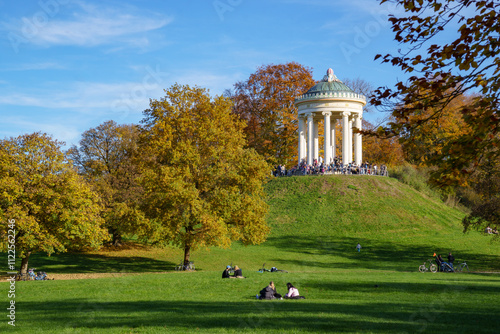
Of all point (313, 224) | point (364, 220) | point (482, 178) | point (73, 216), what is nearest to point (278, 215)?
point (313, 224)

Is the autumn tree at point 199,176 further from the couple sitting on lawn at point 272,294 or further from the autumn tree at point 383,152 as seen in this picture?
the autumn tree at point 383,152

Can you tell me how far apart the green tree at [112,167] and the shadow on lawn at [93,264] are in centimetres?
225

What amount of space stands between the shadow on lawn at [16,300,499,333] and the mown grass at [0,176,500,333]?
1.3 inches

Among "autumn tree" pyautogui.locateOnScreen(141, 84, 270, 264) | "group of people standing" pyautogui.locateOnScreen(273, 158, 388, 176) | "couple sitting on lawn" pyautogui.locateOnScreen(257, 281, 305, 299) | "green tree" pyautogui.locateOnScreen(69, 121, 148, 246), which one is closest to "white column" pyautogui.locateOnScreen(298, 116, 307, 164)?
"group of people standing" pyautogui.locateOnScreen(273, 158, 388, 176)

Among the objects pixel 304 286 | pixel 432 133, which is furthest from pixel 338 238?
pixel 304 286

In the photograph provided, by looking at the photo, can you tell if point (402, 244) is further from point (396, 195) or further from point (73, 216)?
point (73, 216)

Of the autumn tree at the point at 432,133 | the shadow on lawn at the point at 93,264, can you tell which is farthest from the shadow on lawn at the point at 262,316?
the shadow on lawn at the point at 93,264

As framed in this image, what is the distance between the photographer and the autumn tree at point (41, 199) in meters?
27.0

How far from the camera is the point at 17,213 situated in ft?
88.0

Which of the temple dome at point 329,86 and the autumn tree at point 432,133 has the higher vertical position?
the temple dome at point 329,86

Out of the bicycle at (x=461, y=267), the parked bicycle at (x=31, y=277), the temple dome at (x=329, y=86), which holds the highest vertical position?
the temple dome at (x=329, y=86)

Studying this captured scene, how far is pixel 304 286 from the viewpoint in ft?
73.7

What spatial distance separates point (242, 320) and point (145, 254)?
26.8 meters

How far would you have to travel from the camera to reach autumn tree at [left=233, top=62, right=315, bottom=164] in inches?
2625
